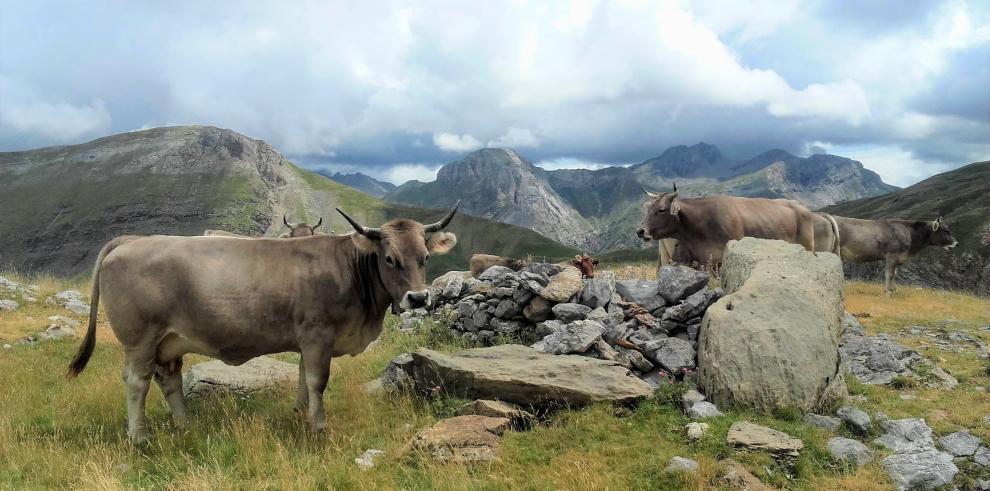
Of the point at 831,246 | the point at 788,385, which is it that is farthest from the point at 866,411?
the point at 831,246

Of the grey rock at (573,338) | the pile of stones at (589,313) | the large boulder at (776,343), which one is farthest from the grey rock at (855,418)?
the grey rock at (573,338)

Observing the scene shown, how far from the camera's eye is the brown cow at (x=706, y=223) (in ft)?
59.5

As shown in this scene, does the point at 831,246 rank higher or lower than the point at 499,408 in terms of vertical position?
higher

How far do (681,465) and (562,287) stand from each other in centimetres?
640

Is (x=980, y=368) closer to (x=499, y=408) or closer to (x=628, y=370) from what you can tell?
(x=628, y=370)

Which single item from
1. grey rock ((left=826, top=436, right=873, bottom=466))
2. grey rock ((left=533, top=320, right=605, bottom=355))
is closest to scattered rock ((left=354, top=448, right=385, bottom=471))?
grey rock ((left=533, top=320, right=605, bottom=355))

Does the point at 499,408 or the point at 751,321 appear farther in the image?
the point at 751,321

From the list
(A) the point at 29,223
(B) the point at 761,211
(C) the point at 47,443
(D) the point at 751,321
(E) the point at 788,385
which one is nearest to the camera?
(C) the point at 47,443

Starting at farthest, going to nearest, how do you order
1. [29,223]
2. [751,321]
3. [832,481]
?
[29,223] → [751,321] → [832,481]

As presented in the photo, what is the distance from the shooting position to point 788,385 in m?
8.78

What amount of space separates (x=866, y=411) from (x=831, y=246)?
15.5m

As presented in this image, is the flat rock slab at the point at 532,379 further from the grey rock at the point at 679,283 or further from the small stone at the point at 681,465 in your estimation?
the grey rock at the point at 679,283

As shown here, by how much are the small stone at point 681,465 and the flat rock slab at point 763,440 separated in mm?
743

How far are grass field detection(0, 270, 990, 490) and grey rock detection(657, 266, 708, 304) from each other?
10.9 ft
